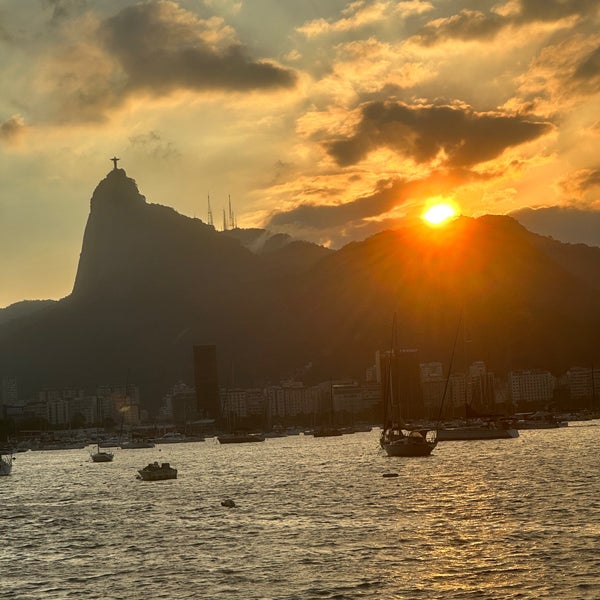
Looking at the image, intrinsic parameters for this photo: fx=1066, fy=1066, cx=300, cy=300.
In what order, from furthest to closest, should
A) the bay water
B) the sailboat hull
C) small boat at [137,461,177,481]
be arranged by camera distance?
the sailboat hull
small boat at [137,461,177,481]
the bay water

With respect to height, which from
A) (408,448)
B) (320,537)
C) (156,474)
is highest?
(408,448)

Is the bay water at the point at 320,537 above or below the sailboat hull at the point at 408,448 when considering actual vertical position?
below

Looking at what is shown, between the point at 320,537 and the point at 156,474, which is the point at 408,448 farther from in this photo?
the point at 320,537

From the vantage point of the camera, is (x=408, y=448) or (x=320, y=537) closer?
(x=320, y=537)

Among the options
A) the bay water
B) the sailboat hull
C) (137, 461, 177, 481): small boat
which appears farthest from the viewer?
the sailboat hull

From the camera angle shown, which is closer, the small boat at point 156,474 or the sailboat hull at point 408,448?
the small boat at point 156,474

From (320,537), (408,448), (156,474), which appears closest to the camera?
(320,537)

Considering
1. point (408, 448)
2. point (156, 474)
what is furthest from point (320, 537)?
point (408, 448)

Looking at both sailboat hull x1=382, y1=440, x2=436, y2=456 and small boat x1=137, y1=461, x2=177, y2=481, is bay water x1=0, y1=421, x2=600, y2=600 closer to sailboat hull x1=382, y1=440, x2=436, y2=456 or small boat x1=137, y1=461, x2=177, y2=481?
small boat x1=137, y1=461, x2=177, y2=481

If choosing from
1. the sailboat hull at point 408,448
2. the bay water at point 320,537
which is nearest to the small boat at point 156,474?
the bay water at point 320,537

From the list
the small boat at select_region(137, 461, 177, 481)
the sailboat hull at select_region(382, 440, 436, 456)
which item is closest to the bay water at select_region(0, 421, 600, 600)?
the small boat at select_region(137, 461, 177, 481)

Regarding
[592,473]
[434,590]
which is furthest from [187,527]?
[592,473]

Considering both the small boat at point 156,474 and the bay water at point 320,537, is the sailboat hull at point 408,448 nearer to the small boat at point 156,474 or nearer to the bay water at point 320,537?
the bay water at point 320,537

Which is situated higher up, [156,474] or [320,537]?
[156,474]
